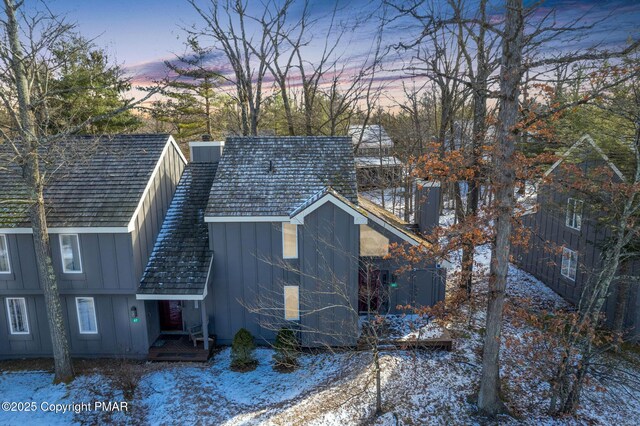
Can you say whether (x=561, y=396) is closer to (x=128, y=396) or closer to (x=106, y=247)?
(x=128, y=396)

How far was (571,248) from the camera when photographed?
55.6 feet

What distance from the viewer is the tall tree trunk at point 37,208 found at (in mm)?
10648

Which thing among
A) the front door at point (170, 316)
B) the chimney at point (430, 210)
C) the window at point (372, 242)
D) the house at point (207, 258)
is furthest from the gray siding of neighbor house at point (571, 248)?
the front door at point (170, 316)

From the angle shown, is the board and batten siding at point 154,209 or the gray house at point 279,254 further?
the board and batten siding at point 154,209

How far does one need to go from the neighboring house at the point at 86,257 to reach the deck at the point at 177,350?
418 millimetres

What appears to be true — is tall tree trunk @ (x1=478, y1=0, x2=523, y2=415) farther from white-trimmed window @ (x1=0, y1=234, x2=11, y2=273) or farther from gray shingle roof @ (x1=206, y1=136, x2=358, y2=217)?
white-trimmed window @ (x1=0, y1=234, x2=11, y2=273)

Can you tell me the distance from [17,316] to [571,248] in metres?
21.0

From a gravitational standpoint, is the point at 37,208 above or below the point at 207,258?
above

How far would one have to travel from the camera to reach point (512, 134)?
354 inches

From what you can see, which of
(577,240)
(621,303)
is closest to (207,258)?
(621,303)

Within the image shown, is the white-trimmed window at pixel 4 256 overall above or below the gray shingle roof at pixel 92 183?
below

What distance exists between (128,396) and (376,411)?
701 centimetres

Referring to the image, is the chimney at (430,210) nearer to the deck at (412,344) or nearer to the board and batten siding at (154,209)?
the deck at (412,344)

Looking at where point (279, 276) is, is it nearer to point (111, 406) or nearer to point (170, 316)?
point (170, 316)
